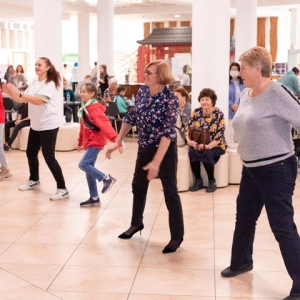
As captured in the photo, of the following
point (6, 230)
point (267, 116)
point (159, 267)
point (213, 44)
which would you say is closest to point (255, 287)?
point (159, 267)

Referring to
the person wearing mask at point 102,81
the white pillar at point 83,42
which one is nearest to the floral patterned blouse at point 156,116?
the person wearing mask at point 102,81

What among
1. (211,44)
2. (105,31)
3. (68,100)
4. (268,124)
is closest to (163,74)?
(268,124)

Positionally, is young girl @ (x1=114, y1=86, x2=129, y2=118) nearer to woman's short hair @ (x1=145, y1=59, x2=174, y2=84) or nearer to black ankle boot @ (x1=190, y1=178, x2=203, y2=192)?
black ankle boot @ (x1=190, y1=178, x2=203, y2=192)

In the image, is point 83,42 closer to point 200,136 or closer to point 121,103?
point 121,103

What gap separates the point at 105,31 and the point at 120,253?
501 inches

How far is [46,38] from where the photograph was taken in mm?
9828

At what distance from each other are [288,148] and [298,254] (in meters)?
0.66

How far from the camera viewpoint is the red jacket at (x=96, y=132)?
5.90 metres

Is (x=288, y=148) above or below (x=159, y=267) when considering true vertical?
above

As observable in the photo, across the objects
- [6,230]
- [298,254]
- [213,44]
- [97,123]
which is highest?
[213,44]

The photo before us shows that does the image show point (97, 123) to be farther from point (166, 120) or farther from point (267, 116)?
point (267, 116)

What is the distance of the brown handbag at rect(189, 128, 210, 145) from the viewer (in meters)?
7.03

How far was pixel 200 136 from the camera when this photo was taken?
7047mm

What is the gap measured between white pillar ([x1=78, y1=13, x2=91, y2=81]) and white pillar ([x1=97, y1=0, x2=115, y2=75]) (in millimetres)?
4747
